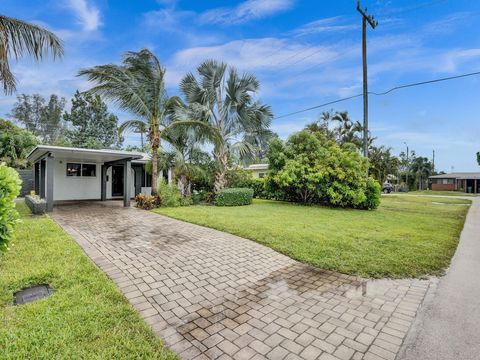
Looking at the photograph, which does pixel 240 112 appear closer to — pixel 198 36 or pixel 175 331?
pixel 198 36

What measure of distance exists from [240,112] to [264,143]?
2.29 metres

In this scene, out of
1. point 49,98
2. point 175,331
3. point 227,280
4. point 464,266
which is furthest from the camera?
point 49,98

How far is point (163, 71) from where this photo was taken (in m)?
11.2

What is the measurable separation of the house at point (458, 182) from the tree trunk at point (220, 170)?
39320 millimetres

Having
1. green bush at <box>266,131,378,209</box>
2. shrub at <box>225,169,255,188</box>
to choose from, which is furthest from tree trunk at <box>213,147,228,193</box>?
green bush at <box>266,131,378,209</box>

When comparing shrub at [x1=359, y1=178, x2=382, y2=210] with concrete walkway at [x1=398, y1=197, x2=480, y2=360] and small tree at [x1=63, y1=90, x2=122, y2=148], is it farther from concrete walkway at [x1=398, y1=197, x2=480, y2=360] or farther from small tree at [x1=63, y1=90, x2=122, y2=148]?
small tree at [x1=63, y1=90, x2=122, y2=148]

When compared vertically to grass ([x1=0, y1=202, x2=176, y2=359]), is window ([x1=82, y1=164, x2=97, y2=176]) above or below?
above

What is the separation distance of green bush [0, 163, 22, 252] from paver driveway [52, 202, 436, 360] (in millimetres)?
1297

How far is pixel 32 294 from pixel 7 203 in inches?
59.1

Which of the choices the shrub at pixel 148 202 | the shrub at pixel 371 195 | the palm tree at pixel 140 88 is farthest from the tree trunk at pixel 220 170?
the shrub at pixel 371 195

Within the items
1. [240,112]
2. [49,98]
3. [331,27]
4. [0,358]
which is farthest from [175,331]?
[49,98]

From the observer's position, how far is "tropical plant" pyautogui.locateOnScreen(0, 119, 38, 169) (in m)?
19.4

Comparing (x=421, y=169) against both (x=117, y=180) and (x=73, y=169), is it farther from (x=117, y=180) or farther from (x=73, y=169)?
(x=73, y=169)

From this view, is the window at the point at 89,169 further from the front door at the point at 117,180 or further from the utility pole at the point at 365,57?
the utility pole at the point at 365,57
